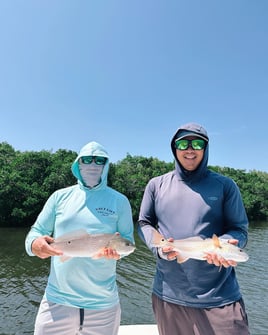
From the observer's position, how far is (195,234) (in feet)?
8.98

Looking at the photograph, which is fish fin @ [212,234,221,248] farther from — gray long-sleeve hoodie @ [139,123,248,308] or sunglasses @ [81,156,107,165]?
sunglasses @ [81,156,107,165]

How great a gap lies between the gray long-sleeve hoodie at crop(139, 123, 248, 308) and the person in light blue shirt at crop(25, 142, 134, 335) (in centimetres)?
44

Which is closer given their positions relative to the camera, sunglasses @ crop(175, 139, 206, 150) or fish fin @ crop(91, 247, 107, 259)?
fish fin @ crop(91, 247, 107, 259)

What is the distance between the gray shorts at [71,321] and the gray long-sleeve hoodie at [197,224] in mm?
680

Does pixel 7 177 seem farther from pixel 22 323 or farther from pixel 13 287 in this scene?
pixel 22 323

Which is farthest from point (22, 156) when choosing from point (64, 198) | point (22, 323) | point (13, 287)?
point (64, 198)

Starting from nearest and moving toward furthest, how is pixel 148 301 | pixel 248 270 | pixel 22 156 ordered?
pixel 148 301 < pixel 248 270 < pixel 22 156

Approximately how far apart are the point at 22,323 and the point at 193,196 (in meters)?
10.5

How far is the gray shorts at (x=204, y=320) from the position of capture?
2.53 meters

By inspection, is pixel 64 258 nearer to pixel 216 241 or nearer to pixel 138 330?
pixel 216 241

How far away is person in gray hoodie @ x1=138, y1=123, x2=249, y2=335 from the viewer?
2.60m

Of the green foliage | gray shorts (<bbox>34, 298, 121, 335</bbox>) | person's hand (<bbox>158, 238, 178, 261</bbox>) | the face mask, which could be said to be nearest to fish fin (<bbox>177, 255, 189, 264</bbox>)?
person's hand (<bbox>158, 238, 178, 261</bbox>)

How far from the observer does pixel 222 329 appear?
2.53 metres

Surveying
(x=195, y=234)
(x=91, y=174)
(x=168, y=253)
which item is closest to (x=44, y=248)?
(x=91, y=174)
